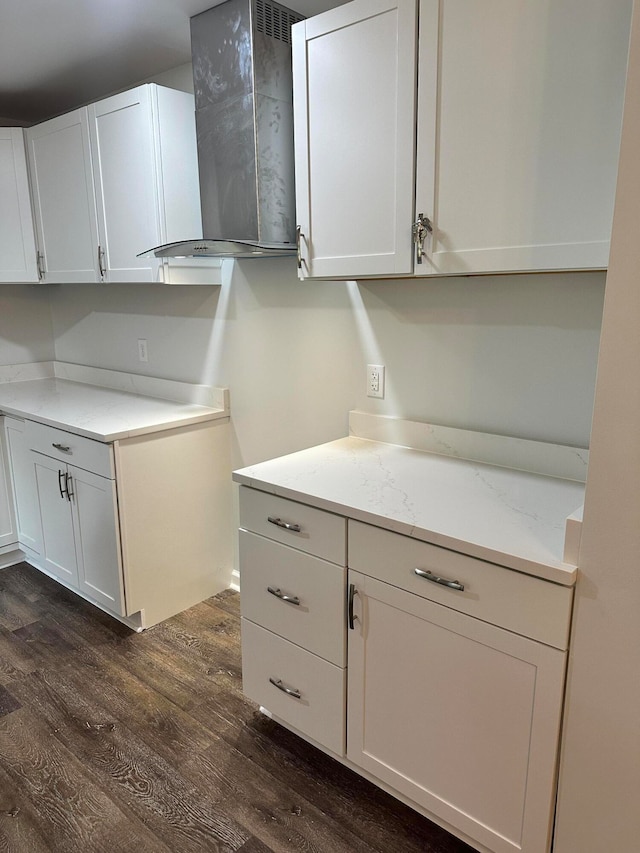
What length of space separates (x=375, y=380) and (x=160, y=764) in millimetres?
1455

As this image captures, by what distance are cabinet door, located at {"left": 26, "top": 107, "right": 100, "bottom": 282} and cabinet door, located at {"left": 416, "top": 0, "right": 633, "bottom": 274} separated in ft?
6.06

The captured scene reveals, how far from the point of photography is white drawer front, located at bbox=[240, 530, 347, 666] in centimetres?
169

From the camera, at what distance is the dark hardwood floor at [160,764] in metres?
1.66

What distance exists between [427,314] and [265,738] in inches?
59.6

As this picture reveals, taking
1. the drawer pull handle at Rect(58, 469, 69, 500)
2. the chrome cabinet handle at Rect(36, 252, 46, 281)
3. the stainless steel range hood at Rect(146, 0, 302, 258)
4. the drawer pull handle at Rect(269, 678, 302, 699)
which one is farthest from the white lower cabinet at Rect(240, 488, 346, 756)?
the chrome cabinet handle at Rect(36, 252, 46, 281)

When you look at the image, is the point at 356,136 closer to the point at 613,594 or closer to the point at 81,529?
the point at 613,594

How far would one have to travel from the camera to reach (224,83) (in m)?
2.10

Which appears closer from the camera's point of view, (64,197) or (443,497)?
(443,497)

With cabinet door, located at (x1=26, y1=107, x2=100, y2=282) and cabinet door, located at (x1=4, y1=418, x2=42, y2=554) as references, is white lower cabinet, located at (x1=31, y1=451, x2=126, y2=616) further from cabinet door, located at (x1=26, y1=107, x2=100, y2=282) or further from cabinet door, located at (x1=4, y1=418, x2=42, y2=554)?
cabinet door, located at (x1=26, y1=107, x2=100, y2=282)

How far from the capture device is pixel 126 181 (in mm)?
2602

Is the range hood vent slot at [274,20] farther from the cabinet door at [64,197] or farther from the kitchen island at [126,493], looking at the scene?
the kitchen island at [126,493]

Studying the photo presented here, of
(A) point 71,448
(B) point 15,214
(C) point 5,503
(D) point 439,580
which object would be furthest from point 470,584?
(B) point 15,214

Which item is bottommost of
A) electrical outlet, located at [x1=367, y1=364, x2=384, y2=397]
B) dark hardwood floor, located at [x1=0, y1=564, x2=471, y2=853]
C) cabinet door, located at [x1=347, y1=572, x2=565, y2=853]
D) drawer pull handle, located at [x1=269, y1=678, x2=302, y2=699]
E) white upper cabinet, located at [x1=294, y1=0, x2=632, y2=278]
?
dark hardwood floor, located at [x1=0, y1=564, x2=471, y2=853]

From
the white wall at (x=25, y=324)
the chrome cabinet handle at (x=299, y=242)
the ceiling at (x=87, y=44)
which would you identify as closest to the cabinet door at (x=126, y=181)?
the ceiling at (x=87, y=44)
